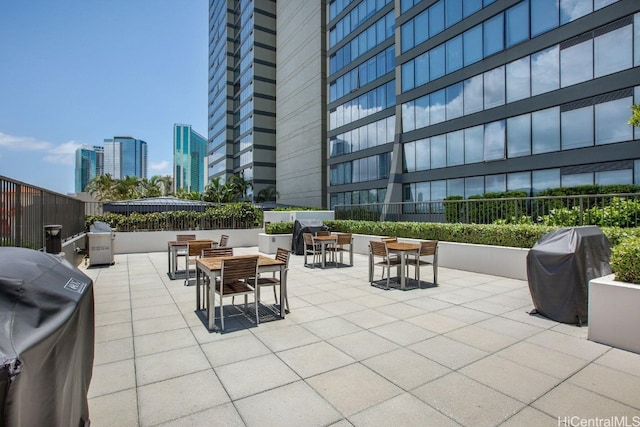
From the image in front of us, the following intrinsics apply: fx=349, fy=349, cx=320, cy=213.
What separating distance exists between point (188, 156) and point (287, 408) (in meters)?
206

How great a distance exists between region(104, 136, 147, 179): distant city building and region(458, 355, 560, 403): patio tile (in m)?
150

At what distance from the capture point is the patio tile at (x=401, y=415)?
8.95 ft

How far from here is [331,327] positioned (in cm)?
500

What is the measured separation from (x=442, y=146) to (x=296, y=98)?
26934 mm

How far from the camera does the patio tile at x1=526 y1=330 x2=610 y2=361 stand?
402cm

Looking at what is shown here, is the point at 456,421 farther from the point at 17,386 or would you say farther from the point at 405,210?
the point at 405,210

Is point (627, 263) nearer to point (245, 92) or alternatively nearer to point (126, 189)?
point (126, 189)

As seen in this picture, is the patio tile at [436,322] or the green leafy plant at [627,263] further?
the patio tile at [436,322]

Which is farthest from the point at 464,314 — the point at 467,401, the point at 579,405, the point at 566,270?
the point at 467,401

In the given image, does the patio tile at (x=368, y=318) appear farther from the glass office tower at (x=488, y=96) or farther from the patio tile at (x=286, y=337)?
the glass office tower at (x=488, y=96)

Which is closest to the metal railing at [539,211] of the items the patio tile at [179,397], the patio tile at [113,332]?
the patio tile at [179,397]

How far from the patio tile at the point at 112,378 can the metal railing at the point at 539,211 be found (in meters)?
9.45

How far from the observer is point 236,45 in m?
66.8

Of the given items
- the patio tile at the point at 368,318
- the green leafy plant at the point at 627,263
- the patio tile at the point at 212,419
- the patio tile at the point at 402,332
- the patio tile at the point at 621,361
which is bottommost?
the patio tile at the point at 212,419
